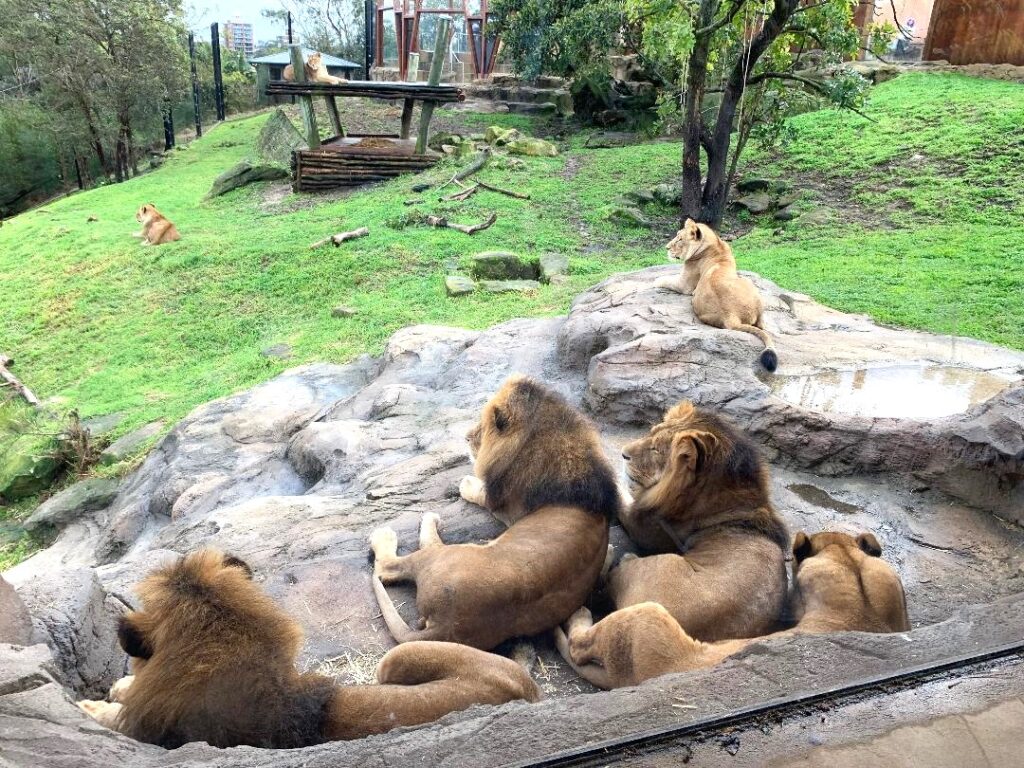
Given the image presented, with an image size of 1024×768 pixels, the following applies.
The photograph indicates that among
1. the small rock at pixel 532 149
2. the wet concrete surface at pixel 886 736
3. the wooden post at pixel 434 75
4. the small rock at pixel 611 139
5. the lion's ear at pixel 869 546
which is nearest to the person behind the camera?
the wet concrete surface at pixel 886 736

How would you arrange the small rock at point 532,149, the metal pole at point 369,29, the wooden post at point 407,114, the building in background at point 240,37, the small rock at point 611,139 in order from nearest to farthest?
the wooden post at point 407,114, the small rock at point 532,149, the small rock at point 611,139, the metal pole at point 369,29, the building in background at point 240,37

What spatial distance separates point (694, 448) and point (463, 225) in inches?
502

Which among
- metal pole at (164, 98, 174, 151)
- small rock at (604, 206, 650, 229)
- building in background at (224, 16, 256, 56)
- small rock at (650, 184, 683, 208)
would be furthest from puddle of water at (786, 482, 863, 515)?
building in background at (224, 16, 256, 56)

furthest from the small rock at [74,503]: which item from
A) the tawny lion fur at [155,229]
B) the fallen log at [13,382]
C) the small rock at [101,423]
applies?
the tawny lion fur at [155,229]

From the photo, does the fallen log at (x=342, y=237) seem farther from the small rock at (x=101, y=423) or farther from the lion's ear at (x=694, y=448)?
the lion's ear at (x=694, y=448)

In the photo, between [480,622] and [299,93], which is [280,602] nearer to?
[480,622]

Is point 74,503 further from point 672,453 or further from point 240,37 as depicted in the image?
point 240,37

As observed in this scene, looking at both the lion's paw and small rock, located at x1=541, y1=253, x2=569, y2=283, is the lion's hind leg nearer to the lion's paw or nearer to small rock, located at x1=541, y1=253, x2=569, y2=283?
the lion's paw

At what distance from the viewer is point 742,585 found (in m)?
4.00

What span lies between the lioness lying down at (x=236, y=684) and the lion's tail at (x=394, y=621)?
25.1 inches

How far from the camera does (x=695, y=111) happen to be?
14898 mm

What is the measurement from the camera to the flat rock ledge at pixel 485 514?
8.85 feet

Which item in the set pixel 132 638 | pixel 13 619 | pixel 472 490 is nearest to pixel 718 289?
pixel 472 490

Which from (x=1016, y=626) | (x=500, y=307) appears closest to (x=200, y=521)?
(x=1016, y=626)
